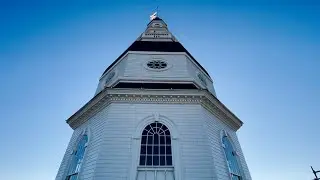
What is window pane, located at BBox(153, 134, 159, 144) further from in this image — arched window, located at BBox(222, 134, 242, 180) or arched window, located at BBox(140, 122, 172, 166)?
arched window, located at BBox(222, 134, 242, 180)

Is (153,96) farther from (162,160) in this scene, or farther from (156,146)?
(162,160)

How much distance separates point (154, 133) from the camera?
10.5m

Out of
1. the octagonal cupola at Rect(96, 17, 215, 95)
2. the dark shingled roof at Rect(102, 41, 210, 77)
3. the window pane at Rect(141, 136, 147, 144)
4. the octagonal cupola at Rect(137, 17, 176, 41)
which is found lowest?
the window pane at Rect(141, 136, 147, 144)

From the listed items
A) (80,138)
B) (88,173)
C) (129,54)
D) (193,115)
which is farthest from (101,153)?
(129,54)

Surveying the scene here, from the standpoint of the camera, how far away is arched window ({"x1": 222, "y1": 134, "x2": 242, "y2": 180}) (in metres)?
11.0

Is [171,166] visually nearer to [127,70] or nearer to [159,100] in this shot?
[159,100]

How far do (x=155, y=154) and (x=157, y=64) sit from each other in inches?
258

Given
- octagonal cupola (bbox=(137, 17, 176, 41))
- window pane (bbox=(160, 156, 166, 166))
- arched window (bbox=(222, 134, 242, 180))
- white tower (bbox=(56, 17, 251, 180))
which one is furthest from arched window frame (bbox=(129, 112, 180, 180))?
octagonal cupola (bbox=(137, 17, 176, 41))

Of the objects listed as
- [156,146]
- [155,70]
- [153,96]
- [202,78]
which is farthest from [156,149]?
[202,78]

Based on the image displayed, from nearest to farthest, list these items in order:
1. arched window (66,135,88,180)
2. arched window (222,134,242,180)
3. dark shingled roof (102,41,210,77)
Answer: arched window (66,135,88,180) → arched window (222,134,242,180) → dark shingled roof (102,41,210,77)

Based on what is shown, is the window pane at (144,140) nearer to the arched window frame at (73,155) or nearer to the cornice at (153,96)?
the cornice at (153,96)

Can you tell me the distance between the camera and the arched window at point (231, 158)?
36.2 ft

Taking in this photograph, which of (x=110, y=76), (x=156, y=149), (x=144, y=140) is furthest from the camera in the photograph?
(x=110, y=76)

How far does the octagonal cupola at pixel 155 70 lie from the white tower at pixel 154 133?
0.06 m
